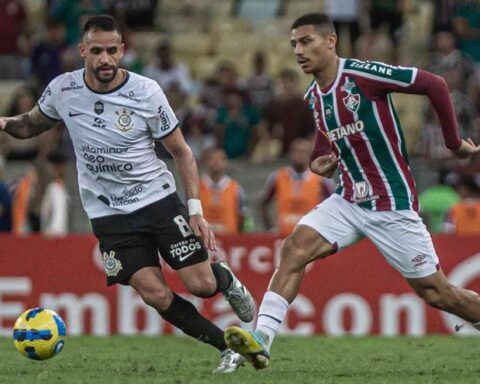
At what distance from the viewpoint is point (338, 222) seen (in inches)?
364

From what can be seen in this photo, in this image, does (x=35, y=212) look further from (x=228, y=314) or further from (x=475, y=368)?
(x=475, y=368)

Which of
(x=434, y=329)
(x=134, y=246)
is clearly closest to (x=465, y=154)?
(x=134, y=246)

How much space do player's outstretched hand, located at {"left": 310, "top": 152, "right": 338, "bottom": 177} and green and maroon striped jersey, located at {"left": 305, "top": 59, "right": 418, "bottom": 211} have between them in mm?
226

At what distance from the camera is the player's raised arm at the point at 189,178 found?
9.05m

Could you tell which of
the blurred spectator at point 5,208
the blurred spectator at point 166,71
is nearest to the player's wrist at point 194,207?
the blurred spectator at point 5,208

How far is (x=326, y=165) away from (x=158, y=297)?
4.86 ft

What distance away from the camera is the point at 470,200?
1533cm

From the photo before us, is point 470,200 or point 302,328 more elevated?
point 470,200

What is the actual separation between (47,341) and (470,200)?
23.5ft

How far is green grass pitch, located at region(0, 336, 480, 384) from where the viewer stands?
29.3 ft

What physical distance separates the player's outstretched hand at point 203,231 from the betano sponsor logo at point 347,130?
1058 mm

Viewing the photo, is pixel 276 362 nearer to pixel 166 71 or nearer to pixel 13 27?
pixel 166 71

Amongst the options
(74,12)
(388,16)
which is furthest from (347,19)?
(74,12)

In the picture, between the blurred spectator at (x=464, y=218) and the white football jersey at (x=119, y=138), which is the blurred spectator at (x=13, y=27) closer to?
the blurred spectator at (x=464, y=218)
